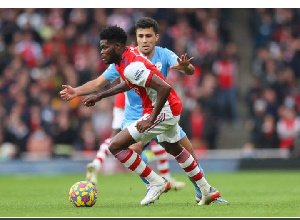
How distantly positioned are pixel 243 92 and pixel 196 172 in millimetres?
13826

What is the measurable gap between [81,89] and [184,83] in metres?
11.9

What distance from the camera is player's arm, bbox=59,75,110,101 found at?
28.9 feet

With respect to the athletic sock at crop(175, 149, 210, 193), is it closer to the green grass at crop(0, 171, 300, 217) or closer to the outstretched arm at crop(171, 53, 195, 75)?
the green grass at crop(0, 171, 300, 217)

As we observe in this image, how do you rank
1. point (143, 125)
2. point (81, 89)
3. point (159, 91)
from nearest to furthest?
point (159, 91) < point (143, 125) < point (81, 89)

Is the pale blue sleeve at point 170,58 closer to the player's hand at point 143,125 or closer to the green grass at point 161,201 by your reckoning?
the player's hand at point 143,125

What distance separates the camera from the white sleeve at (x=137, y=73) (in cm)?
823

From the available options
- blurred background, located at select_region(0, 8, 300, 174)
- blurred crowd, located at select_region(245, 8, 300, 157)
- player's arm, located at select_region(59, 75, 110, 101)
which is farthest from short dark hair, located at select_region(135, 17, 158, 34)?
blurred crowd, located at select_region(245, 8, 300, 157)

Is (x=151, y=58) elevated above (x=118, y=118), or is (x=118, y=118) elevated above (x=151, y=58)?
(x=151, y=58)

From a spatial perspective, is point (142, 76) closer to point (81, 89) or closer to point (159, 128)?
point (159, 128)

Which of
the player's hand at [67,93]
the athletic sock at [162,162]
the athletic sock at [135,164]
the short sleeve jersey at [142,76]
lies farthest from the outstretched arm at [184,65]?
the athletic sock at [162,162]

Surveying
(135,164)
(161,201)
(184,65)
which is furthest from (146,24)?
(161,201)

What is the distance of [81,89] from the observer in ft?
29.9

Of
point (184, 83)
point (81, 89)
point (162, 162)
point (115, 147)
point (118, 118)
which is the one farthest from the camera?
point (184, 83)

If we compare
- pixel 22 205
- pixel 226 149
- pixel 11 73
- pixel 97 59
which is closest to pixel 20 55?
pixel 11 73
